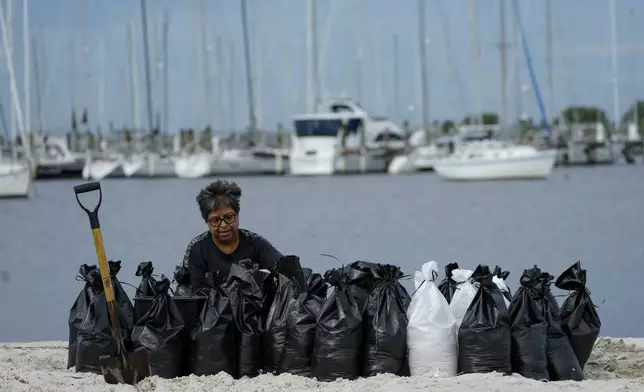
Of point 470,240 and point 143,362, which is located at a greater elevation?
point 143,362

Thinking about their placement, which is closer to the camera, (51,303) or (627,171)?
(51,303)

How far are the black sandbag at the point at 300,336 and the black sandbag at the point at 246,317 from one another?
0.16 metres

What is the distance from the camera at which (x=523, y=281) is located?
24.4 ft

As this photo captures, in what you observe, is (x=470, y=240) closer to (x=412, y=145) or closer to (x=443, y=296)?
(x=443, y=296)

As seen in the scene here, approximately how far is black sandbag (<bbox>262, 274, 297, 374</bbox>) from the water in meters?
5.64

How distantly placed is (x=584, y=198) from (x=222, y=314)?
155ft

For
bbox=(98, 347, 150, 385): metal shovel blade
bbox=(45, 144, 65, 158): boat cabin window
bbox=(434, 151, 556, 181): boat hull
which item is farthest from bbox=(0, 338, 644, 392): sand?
bbox=(45, 144, 65, 158): boat cabin window

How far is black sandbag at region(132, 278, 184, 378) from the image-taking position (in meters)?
7.54

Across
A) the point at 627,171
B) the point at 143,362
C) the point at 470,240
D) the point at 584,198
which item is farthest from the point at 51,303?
the point at 627,171

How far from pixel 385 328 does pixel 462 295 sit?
59cm

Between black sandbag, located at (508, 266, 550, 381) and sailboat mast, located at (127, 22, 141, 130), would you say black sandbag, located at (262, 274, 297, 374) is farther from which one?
sailboat mast, located at (127, 22, 141, 130)

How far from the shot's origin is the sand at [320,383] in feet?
22.7

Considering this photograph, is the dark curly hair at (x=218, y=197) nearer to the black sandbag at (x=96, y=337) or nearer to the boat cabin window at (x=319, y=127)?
the black sandbag at (x=96, y=337)

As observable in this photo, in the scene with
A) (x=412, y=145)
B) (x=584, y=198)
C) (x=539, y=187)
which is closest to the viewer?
(x=584, y=198)
